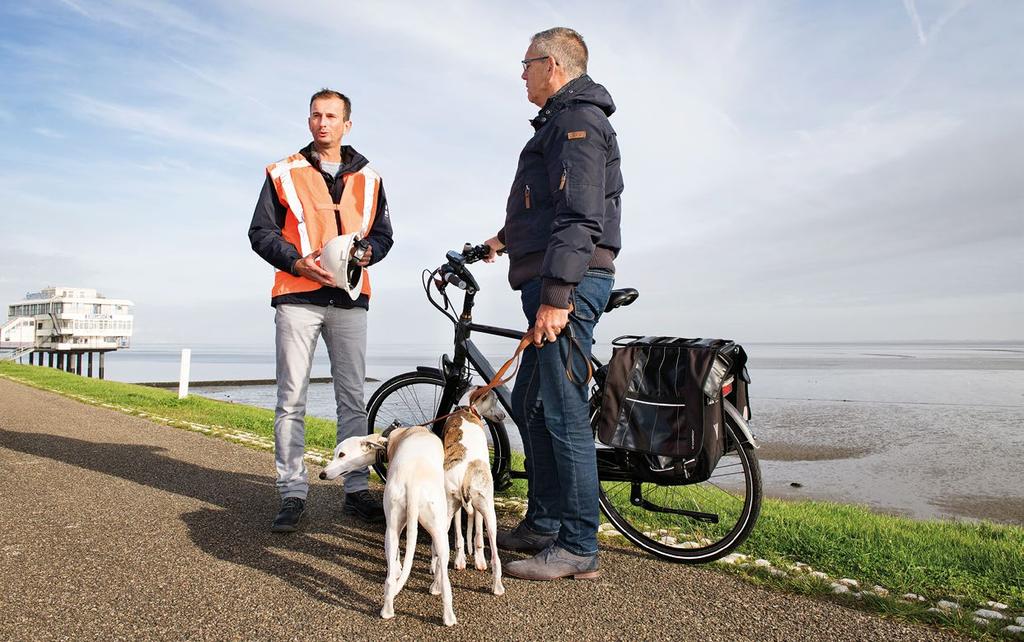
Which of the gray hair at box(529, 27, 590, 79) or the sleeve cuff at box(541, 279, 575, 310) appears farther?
the gray hair at box(529, 27, 590, 79)

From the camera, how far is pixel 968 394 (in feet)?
59.5

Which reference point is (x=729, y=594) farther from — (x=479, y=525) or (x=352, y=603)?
(x=352, y=603)

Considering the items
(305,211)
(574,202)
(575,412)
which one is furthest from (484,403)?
(305,211)

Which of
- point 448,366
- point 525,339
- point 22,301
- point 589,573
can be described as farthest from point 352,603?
point 22,301

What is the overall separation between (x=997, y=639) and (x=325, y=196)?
4.33 metres

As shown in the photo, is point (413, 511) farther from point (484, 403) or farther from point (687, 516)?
point (687, 516)

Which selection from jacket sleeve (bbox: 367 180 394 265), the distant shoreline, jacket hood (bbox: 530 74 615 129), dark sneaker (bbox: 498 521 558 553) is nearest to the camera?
jacket hood (bbox: 530 74 615 129)

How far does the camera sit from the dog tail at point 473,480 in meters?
2.92

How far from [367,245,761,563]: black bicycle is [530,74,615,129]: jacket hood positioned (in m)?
1.04

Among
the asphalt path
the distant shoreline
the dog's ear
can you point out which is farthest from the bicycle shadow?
the distant shoreline

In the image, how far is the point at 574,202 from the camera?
290cm

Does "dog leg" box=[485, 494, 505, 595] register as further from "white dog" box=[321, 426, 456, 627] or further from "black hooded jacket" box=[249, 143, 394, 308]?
"black hooded jacket" box=[249, 143, 394, 308]

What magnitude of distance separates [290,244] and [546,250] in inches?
80.2

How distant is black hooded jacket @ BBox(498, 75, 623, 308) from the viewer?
290 centimetres
